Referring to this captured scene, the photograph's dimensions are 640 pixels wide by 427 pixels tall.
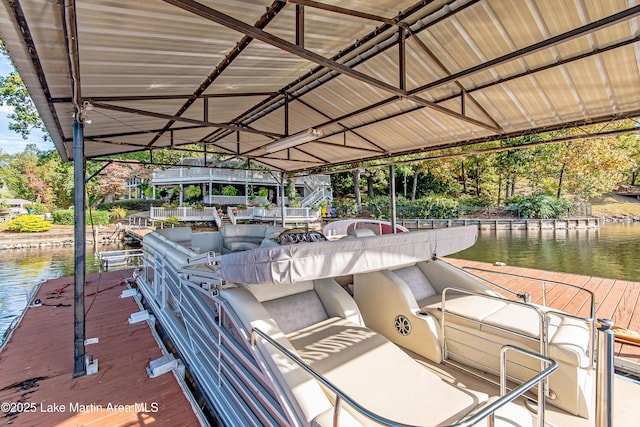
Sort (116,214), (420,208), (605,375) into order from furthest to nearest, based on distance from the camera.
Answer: (420,208) → (116,214) → (605,375)

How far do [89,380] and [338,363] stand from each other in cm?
247

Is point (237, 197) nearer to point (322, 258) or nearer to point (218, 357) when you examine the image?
point (218, 357)

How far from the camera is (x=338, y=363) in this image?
2.17 meters

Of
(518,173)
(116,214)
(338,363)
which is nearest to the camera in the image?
(338,363)

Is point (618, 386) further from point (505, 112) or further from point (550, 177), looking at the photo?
point (550, 177)

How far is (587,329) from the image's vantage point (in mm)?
2596

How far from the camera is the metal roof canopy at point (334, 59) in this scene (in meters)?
2.23

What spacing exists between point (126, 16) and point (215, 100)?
8.15 ft

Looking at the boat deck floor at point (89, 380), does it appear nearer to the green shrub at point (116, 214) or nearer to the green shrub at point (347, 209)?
the green shrub at point (116, 214)

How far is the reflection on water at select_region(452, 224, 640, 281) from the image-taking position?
9.67 meters

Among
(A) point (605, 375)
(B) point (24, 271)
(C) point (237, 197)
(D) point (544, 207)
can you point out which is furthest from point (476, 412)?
(D) point (544, 207)

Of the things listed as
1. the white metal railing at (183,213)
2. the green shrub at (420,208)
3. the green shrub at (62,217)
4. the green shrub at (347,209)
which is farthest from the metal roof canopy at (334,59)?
the green shrub at (62,217)

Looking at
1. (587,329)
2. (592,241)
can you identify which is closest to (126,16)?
(587,329)

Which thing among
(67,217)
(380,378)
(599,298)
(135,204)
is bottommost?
(599,298)
